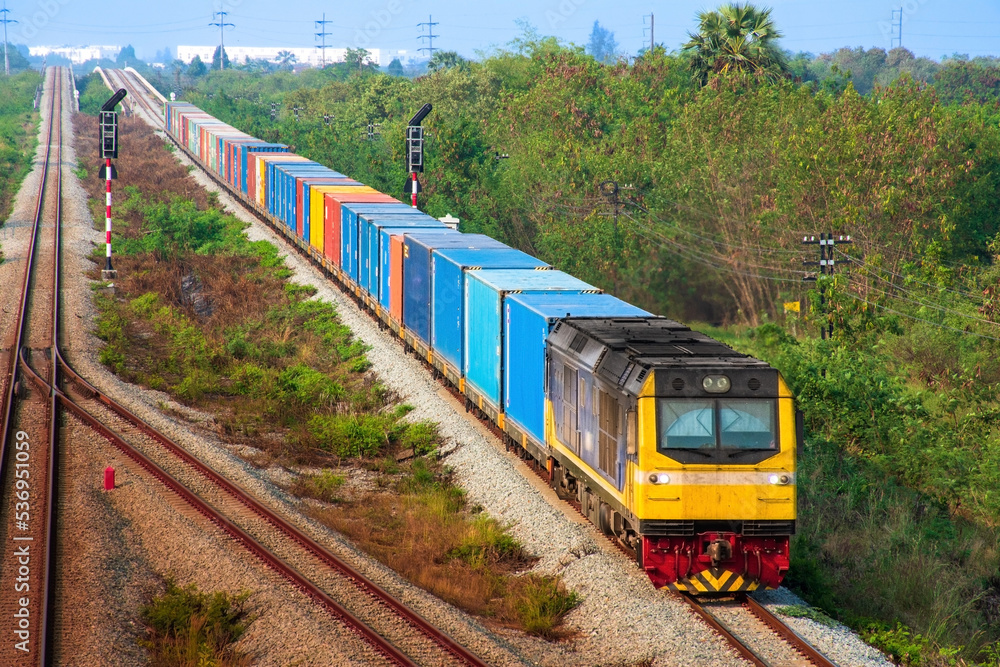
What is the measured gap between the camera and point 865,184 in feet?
144

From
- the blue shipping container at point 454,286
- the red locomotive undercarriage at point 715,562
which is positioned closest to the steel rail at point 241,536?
the red locomotive undercarriage at point 715,562

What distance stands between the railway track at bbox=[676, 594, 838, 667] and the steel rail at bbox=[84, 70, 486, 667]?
9.65 ft

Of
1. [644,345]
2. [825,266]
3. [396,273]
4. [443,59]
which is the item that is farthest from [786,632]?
[443,59]

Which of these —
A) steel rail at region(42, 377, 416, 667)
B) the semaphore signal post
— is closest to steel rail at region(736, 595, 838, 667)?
steel rail at region(42, 377, 416, 667)

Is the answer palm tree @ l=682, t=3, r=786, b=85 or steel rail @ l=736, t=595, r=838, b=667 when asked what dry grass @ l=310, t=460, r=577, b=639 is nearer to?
steel rail @ l=736, t=595, r=838, b=667

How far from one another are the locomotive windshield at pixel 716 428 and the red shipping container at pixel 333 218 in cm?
2387

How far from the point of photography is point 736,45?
6103 centimetres

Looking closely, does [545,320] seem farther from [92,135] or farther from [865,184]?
[92,135]

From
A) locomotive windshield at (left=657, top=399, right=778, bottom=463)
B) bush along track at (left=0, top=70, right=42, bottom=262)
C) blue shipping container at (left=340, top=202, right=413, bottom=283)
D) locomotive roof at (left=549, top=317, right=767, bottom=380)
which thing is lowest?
locomotive windshield at (left=657, top=399, right=778, bottom=463)

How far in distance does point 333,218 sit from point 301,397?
1120cm

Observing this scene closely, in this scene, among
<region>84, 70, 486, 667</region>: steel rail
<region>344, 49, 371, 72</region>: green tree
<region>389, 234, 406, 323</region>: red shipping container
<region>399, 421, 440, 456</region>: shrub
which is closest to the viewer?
<region>84, 70, 486, 667</region>: steel rail

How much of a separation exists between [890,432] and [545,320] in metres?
11.4

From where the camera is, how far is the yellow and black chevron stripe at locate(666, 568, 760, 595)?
1378 cm

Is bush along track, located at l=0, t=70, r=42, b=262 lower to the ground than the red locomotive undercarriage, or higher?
higher
